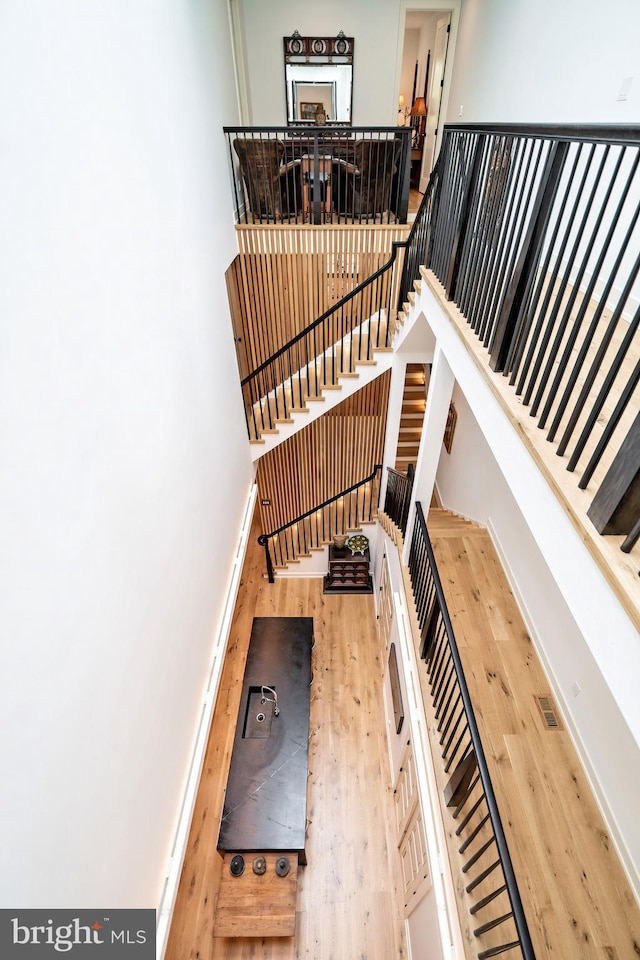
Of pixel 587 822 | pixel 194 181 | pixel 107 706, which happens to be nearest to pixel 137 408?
pixel 107 706

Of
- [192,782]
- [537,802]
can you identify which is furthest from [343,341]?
[537,802]

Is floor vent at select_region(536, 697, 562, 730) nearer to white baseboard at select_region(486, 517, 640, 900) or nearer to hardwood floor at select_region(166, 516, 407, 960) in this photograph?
white baseboard at select_region(486, 517, 640, 900)

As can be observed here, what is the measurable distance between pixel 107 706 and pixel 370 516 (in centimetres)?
522

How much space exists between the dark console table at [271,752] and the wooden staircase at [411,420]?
3.56 metres

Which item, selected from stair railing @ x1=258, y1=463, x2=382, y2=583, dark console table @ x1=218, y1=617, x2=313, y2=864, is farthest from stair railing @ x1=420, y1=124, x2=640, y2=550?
dark console table @ x1=218, y1=617, x2=313, y2=864

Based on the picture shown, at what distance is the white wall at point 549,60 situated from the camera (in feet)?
9.97

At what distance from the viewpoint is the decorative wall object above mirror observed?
6.44 m

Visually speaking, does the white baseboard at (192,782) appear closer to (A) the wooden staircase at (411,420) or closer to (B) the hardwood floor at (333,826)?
(B) the hardwood floor at (333,826)

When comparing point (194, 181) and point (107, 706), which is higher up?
point (194, 181)

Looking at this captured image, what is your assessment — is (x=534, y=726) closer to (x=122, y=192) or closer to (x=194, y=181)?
(x=122, y=192)

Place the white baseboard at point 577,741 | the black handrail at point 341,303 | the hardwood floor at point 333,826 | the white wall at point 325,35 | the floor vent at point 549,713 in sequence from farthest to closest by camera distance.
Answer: the white wall at point 325,35, the black handrail at point 341,303, the hardwood floor at point 333,826, the floor vent at point 549,713, the white baseboard at point 577,741

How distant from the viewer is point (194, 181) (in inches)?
135

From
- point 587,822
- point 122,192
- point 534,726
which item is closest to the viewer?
point 122,192

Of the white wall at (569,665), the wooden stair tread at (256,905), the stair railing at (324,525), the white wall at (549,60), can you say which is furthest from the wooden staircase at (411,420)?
the wooden stair tread at (256,905)
